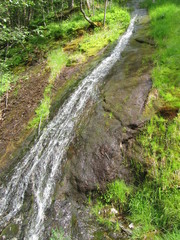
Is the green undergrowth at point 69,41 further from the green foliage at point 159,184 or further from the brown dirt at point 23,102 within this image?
the green foliage at point 159,184

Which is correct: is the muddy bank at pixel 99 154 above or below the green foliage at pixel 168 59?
below

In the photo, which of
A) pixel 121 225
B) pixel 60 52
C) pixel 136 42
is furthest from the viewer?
pixel 60 52

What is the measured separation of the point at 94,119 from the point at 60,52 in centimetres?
575

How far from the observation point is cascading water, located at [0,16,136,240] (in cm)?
360

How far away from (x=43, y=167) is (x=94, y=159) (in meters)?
1.33

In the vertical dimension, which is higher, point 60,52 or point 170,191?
point 60,52

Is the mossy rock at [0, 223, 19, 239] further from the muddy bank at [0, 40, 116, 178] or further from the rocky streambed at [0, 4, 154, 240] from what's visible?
the muddy bank at [0, 40, 116, 178]

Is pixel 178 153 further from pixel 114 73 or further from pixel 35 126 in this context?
pixel 35 126

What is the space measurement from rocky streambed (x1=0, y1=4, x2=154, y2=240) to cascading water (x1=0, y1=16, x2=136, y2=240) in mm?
137

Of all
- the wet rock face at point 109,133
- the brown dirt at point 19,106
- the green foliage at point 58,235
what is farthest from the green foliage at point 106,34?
the green foliage at point 58,235

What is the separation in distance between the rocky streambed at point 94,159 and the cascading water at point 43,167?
0.14m

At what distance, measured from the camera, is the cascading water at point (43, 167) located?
360cm

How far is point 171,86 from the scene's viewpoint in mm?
4512

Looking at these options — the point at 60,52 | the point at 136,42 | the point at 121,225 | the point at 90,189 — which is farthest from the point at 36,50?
the point at 121,225
